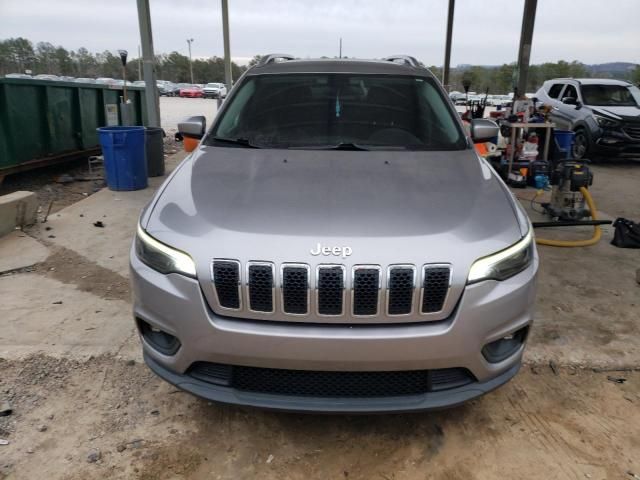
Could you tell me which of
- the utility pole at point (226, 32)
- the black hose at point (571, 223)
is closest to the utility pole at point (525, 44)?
the black hose at point (571, 223)

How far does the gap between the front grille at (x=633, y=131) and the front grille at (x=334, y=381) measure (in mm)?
10827

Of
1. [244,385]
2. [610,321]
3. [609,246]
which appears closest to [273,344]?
[244,385]

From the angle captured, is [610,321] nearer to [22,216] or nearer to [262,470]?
[262,470]

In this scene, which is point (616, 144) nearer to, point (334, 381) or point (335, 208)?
point (335, 208)

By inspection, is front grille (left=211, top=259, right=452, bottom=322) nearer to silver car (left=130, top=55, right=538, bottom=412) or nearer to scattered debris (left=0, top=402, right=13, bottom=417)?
silver car (left=130, top=55, right=538, bottom=412)

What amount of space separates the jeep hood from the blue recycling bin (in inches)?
194

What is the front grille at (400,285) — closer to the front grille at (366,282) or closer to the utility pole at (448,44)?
the front grille at (366,282)

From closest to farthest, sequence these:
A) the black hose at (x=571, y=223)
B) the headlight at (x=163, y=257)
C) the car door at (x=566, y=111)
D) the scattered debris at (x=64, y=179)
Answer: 1. the headlight at (x=163, y=257)
2. the black hose at (x=571, y=223)
3. the scattered debris at (x=64, y=179)
4. the car door at (x=566, y=111)

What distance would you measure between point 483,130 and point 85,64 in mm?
89591

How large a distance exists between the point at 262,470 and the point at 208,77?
347ft

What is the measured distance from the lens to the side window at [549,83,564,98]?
12922mm

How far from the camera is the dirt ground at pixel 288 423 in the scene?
243cm

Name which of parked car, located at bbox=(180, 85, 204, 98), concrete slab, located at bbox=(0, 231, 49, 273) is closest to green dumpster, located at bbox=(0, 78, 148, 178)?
concrete slab, located at bbox=(0, 231, 49, 273)

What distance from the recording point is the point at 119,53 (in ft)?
30.0
